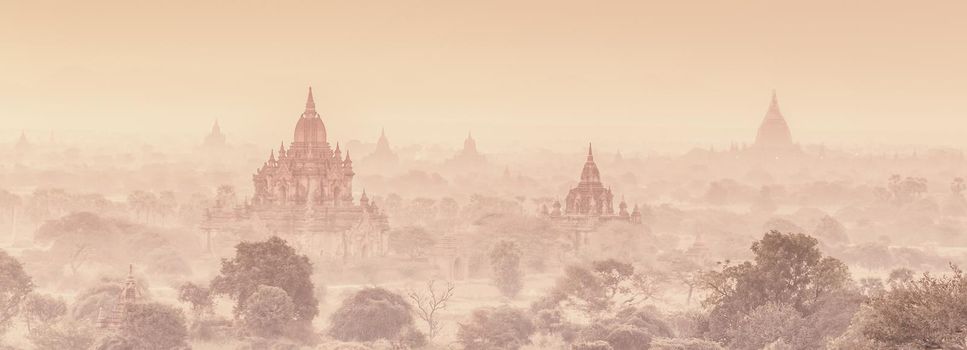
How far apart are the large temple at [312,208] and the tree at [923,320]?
6014 cm

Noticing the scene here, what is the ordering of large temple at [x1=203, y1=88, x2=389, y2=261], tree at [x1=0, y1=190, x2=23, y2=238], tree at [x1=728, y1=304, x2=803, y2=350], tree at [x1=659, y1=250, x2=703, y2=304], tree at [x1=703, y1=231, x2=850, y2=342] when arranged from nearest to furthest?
tree at [x1=728, y1=304, x2=803, y2=350] < tree at [x1=703, y1=231, x2=850, y2=342] < tree at [x1=659, y1=250, x2=703, y2=304] < large temple at [x1=203, y1=88, x2=389, y2=261] < tree at [x1=0, y1=190, x2=23, y2=238]

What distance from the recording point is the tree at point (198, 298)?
74250 millimetres

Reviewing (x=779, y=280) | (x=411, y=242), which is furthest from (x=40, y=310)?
(x=411, y=242)

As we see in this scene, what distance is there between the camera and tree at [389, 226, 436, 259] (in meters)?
103

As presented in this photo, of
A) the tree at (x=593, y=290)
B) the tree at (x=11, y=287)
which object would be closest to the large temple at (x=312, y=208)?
the tree at (x=593, y=290)

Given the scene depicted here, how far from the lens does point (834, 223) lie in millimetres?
124500

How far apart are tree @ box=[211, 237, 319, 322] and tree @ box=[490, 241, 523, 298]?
21.3m

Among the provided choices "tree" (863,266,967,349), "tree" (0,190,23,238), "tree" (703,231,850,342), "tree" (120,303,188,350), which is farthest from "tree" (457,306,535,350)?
"tree" (0,190,23,238)

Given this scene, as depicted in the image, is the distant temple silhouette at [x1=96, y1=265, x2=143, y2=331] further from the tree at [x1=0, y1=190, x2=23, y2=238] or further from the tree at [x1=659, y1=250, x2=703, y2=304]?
the tree at [x1=0, y1=190, x2=23, y2=238]

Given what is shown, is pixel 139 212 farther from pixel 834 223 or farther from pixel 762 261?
pixel 762 261

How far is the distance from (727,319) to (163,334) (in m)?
18.6

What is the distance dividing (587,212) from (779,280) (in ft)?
160

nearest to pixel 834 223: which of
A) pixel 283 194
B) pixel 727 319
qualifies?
pixel 283 194

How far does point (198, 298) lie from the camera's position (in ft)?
245
